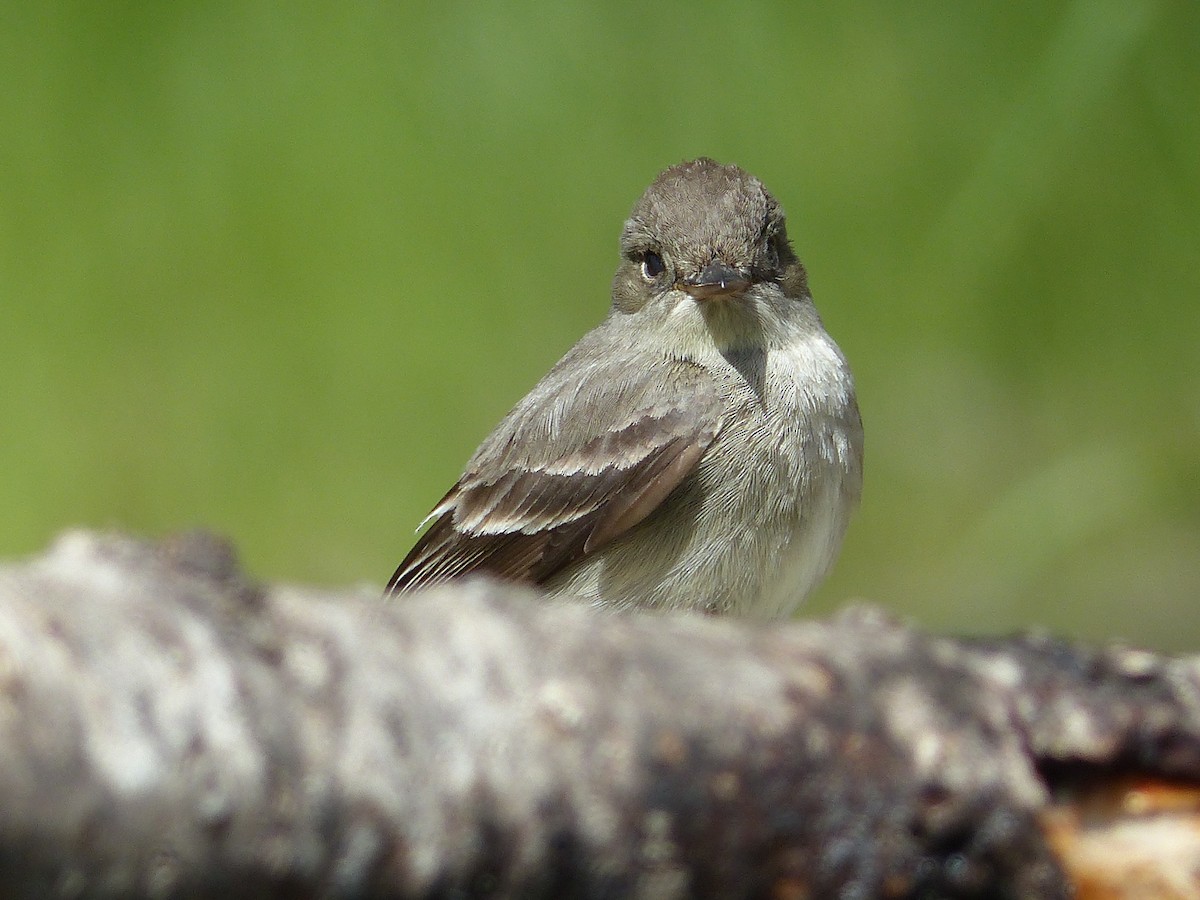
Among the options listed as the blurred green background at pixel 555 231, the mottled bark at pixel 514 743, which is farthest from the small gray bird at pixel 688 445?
the blurred green background at pixel 555 231

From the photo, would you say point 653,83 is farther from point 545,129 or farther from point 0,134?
point 0,134

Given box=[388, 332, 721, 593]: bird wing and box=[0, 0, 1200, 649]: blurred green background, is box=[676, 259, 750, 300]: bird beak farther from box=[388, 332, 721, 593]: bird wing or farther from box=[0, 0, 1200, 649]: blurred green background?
box=[0, 0, 1200, 649]: blurred green background

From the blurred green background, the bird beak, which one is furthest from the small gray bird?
the blurred green background

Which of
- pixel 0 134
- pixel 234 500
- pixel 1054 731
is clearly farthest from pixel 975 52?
pixel 1054 731

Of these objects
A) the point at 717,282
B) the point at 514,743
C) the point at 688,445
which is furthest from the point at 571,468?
the point at 514,743

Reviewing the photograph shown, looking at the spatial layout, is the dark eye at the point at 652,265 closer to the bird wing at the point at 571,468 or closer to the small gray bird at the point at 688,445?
the small gray bird at the point at 688,445

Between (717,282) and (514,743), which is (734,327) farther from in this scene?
(514,743)
